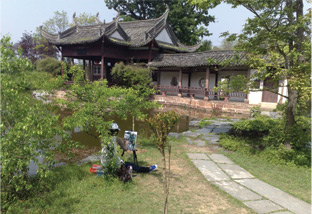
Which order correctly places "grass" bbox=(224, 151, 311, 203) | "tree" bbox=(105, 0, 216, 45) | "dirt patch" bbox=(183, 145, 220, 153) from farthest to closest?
"tree" bbox=(105, 0, 216, 45)
"dirt patch" bbox=(183, 145, 220, 153)
"grass" bbox=(224, 151, 311, 203)

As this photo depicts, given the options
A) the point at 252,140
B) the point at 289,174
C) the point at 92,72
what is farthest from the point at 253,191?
the point at 92,72

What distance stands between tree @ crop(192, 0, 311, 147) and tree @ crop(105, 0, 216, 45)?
2026 cm

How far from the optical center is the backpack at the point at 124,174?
13.8ft

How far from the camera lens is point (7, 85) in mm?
2750

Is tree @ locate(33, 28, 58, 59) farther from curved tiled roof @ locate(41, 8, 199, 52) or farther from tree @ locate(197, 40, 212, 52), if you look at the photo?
tree @ locate(197, 40, 212, 52)

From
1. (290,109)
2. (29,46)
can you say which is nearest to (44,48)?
(29,46)

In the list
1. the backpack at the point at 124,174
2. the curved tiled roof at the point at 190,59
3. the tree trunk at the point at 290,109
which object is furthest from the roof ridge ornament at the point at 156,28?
the backpack at the point at 124,174

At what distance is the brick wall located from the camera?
15047 millimetres

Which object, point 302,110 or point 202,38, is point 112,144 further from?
point 202,38

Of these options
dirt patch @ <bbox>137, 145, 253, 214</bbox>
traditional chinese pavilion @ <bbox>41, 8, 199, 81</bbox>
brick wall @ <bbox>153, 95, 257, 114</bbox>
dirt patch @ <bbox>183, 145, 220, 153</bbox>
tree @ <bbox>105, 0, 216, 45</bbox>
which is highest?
tree @ <bbox>105, 0, 216, 45</bbox>

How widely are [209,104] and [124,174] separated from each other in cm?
1286

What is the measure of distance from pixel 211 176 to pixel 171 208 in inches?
59.1

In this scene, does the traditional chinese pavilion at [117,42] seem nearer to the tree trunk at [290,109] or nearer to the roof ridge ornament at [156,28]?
the roof ridge ornament at [156,28]

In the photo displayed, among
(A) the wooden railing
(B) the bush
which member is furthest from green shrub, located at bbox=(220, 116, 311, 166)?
(B) the bush
